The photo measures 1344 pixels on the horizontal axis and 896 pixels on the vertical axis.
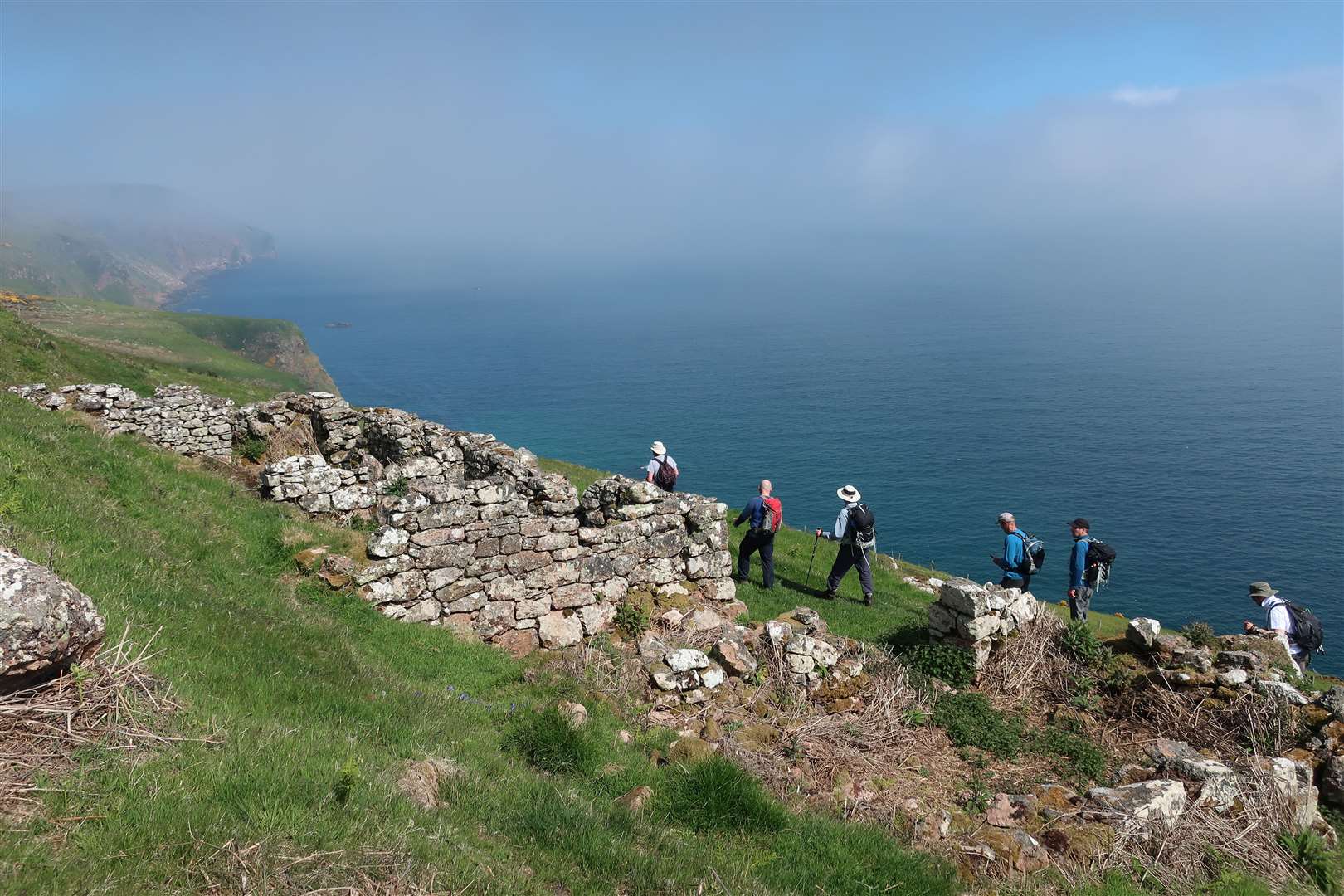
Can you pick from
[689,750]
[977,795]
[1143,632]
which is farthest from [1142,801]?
[689,750]

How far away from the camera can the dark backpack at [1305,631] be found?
14.7 m

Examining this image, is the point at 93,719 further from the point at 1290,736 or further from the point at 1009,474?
the point at 1009,474

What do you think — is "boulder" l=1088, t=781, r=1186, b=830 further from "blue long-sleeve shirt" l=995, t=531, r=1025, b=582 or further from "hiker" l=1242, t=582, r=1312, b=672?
"blue long-sleeve shirt" l=995, t=531, r=1025, b=582

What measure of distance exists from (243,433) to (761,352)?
143228 millimetres

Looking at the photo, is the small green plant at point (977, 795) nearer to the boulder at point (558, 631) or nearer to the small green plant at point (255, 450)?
the boulder at point (558, 631)

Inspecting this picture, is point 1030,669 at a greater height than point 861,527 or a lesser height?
lesser

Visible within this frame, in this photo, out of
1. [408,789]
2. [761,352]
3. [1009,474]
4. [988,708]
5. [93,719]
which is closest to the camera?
[93,719]

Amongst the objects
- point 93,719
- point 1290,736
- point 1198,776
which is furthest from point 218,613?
point 1290,736

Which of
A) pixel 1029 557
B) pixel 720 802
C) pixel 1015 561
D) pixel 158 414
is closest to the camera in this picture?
pixel 720 802

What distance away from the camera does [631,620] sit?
1523cm

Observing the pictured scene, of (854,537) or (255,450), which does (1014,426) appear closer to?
(854,537)

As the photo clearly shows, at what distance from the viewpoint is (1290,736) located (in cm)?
1141

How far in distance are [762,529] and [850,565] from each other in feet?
9.15

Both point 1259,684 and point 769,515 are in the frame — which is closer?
point 1259,684
